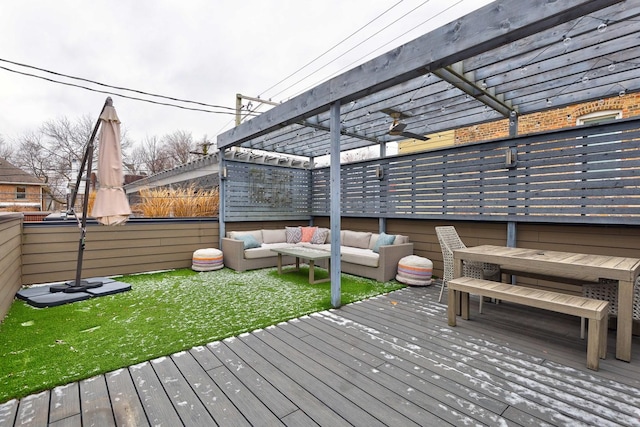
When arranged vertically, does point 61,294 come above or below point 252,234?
below

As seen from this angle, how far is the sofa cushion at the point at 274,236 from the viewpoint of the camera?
21.9ft

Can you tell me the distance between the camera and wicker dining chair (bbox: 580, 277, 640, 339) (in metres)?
2.79

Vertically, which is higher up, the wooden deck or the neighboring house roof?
the neighboring house roof

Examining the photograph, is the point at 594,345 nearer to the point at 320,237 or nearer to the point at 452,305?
the point at 452,305

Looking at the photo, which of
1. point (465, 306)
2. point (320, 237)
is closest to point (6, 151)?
point (320, 237)

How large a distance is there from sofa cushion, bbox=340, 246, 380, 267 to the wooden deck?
2108 mm

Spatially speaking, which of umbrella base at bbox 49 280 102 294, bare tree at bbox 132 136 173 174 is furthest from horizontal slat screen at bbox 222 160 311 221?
bare tree at bbox 132 136 173 174

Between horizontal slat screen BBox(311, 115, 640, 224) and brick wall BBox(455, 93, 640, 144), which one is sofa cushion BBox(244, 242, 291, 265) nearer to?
horizontal slat screen BBox(311, 115, 640, 224)

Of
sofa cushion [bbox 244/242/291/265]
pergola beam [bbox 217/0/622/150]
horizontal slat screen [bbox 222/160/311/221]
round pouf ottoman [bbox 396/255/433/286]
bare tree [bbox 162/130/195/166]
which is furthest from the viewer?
bare tree [bbox 162/130/195/166]

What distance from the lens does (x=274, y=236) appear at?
6.80 m

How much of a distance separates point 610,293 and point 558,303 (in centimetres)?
103

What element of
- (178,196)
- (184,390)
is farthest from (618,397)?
(178,196)

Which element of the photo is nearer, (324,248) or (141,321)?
(141,321)

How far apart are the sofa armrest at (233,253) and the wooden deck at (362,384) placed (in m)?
2.93
